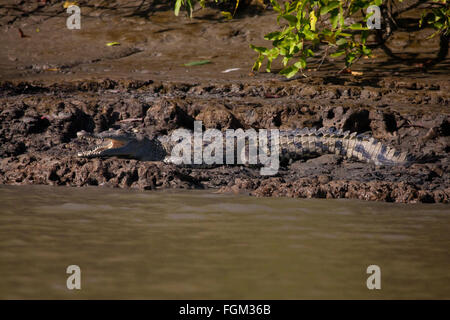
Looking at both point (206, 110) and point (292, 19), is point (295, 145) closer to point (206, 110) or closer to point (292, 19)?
point (206, 110)

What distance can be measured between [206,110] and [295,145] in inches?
47.0

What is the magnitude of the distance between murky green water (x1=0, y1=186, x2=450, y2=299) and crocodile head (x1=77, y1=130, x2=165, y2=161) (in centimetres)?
140

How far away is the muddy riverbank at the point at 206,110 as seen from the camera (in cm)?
479

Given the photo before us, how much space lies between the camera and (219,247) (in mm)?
2725

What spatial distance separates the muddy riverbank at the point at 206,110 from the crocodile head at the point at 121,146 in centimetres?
25

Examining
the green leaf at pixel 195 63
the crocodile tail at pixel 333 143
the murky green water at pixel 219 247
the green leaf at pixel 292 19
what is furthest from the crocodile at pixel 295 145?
the green leaf at pixel 195 63

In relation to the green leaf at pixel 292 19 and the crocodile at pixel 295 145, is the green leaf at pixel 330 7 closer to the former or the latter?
the green leaf at pixel 292 19

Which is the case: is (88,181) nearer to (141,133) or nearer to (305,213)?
(141,133)

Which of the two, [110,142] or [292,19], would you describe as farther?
[110,142]

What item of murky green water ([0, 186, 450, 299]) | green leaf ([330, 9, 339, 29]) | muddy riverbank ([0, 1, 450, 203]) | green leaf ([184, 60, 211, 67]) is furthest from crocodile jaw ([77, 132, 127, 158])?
green leaf ([184, 60, 211, 67])

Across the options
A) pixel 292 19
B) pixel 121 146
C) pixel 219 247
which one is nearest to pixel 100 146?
pixel 121 146

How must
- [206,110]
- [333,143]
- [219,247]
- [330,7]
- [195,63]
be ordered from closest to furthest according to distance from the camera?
[219,247], [330,7], [333,143], [206,110], [195,63]

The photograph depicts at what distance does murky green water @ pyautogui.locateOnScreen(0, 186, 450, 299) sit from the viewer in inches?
84.5
